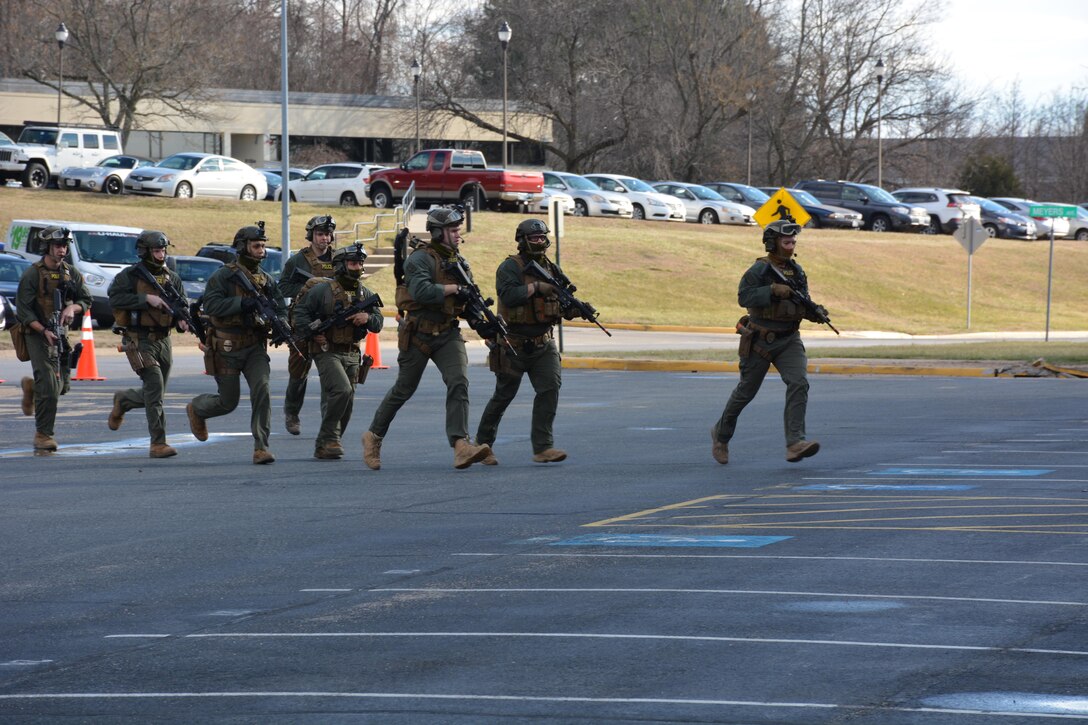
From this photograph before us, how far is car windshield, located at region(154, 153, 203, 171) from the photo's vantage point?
48.7 m

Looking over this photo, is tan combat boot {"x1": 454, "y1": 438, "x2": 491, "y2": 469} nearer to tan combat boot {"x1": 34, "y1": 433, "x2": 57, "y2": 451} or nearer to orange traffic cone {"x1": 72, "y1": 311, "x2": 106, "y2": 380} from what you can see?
tan combat boot {"x1": 34, "y1": 433, "x2": 57, "y2": 451}

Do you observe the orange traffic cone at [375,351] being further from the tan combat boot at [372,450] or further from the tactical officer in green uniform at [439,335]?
the tactical officer in green uniform at [439,335]

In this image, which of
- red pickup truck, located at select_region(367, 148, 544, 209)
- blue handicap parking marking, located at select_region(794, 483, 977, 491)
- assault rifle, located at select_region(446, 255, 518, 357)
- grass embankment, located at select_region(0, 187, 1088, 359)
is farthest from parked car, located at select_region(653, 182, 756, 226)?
blue handicap parking marking, located at select_region(794, 483, 977, 491)

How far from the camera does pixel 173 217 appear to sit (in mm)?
43031

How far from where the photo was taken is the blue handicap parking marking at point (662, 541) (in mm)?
8875

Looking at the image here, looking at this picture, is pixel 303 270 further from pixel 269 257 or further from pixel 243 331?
pixel 269 257

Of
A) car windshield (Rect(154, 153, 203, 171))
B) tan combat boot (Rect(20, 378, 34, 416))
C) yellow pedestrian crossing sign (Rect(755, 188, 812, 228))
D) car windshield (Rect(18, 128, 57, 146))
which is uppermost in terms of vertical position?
car windshield (Rect(18, 128, 57, 146))

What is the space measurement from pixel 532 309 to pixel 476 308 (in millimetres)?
457

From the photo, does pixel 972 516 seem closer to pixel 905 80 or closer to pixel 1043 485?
pixel 1043 485

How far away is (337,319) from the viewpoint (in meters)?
13.0

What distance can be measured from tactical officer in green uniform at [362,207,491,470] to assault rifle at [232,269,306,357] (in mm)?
1010

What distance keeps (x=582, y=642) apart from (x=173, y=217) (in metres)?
38.3

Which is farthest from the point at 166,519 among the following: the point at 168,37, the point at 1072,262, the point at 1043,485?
the point at 168,37

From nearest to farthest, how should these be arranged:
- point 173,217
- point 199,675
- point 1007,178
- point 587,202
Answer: point 199,675, point 173,217, point 587,202, point 1007,178
